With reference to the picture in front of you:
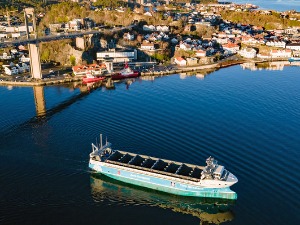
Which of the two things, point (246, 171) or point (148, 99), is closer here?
point (246, 171)

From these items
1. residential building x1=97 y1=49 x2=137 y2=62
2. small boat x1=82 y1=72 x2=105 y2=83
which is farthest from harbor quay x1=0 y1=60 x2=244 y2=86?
residential building x1=97 y1=49 x2=137 y2=62

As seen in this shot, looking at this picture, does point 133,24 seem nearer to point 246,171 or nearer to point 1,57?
point 1,57

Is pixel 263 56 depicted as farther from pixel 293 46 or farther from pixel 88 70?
pixel 88 70

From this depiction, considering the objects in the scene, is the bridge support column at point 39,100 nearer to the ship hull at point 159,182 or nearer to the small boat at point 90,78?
the small boat at point 90,78

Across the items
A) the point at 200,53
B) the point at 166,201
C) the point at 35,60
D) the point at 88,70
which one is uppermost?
the point at 35,60

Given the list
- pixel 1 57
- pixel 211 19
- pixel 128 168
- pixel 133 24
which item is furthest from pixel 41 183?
pixel 211 19

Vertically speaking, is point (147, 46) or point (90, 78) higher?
point (147, 46)

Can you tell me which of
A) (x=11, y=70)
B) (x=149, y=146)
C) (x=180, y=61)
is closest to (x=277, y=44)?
(x=180, y=61)

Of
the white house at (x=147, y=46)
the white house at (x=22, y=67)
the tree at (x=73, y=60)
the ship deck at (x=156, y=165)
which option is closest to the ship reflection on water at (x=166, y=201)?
the ship deck at (x=156, y=165)
